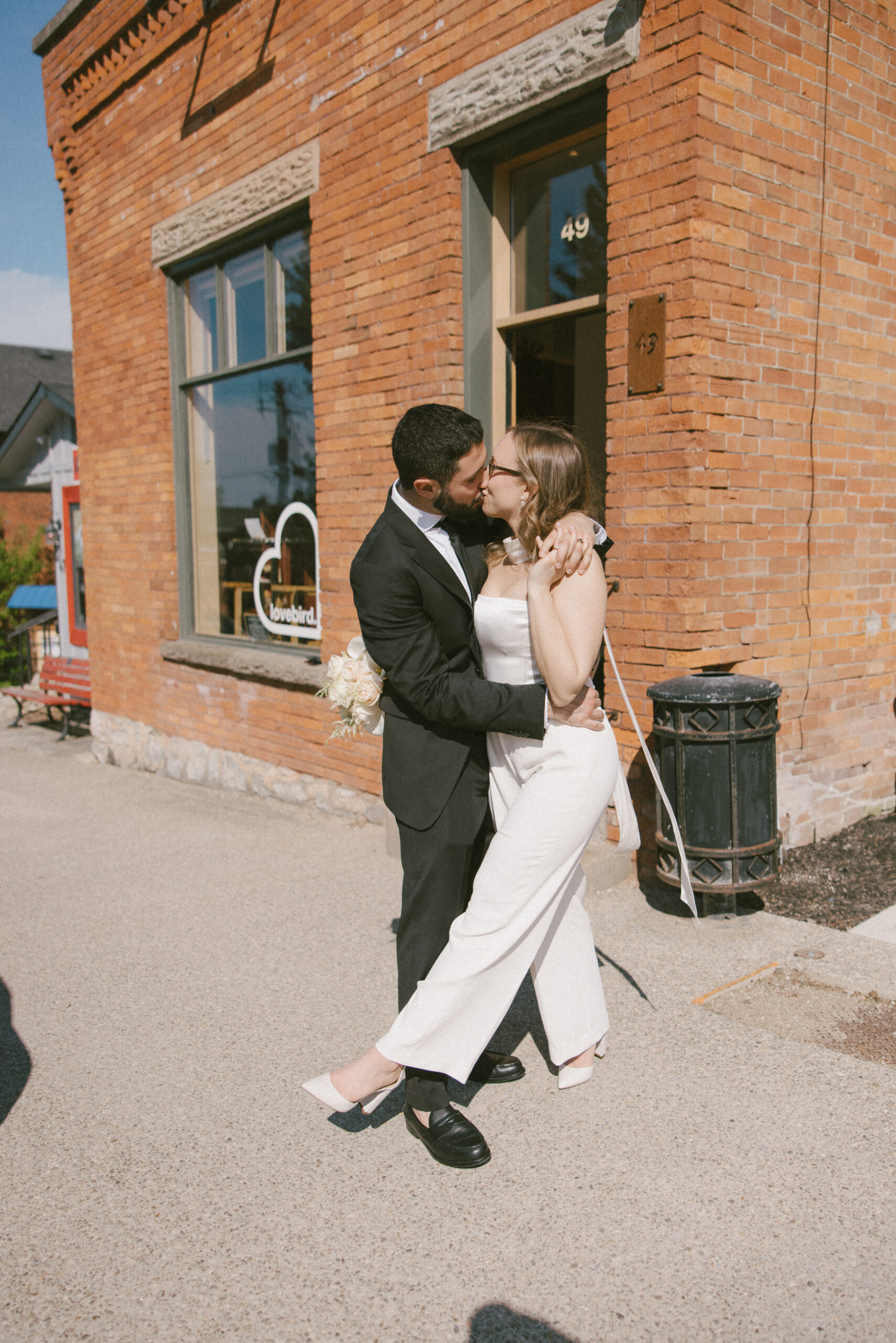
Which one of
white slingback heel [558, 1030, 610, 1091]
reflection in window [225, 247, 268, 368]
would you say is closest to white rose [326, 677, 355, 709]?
white slingback heel [558, 1030, 610, 1091]

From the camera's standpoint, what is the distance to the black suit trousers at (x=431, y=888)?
2912 mm

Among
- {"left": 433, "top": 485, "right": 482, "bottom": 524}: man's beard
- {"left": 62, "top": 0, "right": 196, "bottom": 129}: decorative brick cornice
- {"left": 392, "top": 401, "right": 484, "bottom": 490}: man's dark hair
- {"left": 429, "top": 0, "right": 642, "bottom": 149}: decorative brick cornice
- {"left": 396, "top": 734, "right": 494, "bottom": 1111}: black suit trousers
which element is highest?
{"left": 62, "top": 0, "right": 196, "bottom": 129}: decorative brick cornice

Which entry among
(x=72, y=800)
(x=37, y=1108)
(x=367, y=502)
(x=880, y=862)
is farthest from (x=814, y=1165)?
(x=72, y=800)

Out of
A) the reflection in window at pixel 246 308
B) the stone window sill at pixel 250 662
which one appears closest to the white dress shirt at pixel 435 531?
the stone window sill at pixel 250 662

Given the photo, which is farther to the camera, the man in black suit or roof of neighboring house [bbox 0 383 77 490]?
roof of neighboring house [bbox 0 383 77 490]

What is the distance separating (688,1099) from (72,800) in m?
6.28

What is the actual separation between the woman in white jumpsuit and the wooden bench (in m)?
8.94

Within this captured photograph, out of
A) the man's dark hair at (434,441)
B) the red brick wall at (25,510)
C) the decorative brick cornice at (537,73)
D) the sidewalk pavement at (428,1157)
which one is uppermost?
the decorative brick cornice at (537,73)

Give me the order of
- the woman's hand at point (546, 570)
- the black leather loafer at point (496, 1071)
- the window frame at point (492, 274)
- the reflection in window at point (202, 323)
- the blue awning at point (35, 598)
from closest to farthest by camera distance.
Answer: the woman's hand at point (546, 570), the black leather loafer at point (496, 1071), the window frame at point (492, 274), the reflection in window at point (202, 323), the blue awning at point (35, 598)

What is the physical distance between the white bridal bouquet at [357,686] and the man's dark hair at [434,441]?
581 millimetres

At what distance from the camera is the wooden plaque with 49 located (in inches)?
178

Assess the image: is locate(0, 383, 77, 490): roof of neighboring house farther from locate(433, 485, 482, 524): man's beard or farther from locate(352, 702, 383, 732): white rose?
locate(433, 485, 482, 524): man's beard

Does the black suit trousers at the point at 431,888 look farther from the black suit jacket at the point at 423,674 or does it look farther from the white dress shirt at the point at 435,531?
the white dress shirt at the point at 435,531

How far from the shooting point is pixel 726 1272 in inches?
91.3
